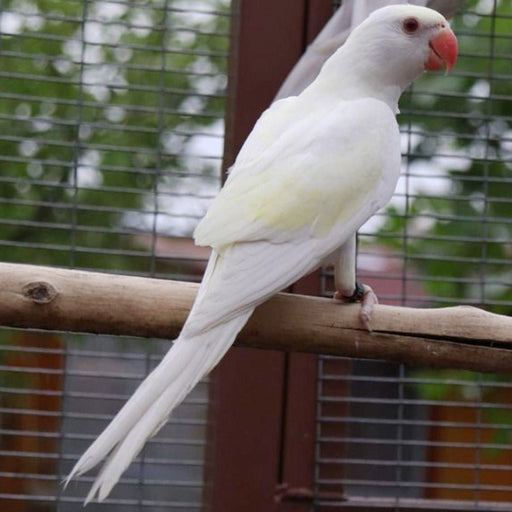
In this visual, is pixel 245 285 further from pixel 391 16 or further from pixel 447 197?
pixel 447 197

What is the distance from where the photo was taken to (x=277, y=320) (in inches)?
50.0

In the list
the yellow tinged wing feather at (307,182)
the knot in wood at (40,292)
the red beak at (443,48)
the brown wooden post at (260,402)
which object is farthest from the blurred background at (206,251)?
the knot in wood at (40,292)

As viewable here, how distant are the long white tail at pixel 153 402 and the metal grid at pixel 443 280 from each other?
0.71 metres

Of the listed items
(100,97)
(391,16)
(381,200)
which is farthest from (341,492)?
(100,97)

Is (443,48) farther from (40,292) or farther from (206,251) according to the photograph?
(206,251)

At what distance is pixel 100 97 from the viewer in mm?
2373

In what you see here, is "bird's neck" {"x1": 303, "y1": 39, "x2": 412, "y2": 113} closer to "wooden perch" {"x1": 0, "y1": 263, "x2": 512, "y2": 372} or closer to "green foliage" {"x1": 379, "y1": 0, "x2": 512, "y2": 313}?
"wooden perch" {"x1": 0, "y1": 263, "x2": 512, "y2": 372}

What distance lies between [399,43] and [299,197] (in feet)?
0.97

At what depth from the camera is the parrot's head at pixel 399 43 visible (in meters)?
1.44

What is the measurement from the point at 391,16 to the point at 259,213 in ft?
1.19

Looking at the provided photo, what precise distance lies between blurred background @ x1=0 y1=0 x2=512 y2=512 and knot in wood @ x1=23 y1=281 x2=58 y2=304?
58 cm

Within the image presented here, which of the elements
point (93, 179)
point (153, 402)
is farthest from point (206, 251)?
point (153, 402)

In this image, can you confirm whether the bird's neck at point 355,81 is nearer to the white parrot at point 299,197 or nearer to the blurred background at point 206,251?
the white parrot at point 299,197

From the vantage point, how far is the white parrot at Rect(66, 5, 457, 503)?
44.3 inches
